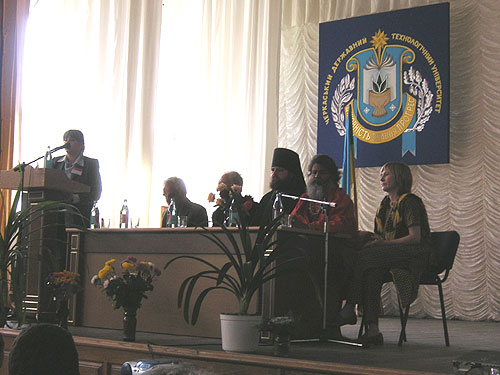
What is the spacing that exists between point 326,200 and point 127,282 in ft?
4.21

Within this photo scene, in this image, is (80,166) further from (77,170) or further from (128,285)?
(128,285)

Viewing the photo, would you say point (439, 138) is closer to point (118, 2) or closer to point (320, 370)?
point (118, 2)

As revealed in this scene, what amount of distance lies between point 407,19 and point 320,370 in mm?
5391

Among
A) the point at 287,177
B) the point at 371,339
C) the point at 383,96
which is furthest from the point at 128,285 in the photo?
the point at 383,96

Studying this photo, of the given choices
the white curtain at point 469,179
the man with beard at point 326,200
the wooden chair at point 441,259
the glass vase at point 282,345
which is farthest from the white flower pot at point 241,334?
the white curtain at point 469,179

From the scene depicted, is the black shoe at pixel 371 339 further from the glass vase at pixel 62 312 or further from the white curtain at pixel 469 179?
the white curtain at pixel 469 179

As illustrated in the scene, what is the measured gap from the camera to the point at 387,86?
25.6ft

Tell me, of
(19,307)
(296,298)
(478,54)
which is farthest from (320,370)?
(478,54)

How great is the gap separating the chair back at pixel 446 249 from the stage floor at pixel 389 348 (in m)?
0.47

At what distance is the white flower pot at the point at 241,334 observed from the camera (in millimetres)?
3424

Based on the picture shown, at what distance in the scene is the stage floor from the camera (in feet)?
10.5

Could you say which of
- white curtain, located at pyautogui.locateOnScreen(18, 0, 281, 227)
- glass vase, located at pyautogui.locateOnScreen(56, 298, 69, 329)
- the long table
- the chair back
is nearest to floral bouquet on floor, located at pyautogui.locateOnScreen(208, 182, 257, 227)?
the long table

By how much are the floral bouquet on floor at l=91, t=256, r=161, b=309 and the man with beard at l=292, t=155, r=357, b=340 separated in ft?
2.98

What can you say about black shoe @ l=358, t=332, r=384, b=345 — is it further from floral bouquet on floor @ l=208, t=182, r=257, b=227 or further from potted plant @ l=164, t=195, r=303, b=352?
floral bouquet on floor @ l=208, t=182, r=257, b=227
